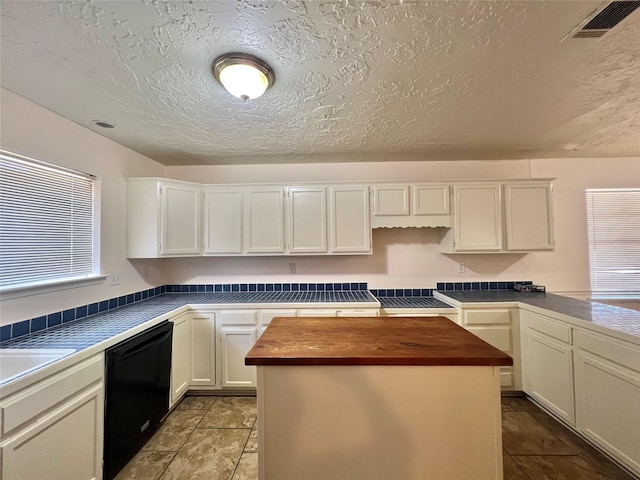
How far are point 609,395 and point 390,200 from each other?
7.22 ft

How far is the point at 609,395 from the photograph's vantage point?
1.71 m

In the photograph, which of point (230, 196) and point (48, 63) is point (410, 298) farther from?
point (48, 63)

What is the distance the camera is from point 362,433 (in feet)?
3.75

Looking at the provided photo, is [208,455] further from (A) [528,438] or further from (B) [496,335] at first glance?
(B) [496,335]

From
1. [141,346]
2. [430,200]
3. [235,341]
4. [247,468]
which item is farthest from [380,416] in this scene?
[430,200]

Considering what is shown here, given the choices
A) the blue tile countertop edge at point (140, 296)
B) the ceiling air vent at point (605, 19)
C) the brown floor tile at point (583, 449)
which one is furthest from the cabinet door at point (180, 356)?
the ceiling air vent at point (605, 19)

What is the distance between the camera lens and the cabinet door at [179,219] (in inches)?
106

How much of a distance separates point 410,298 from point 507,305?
3.07ft

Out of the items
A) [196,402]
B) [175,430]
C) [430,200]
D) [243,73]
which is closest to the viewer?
[243,73]

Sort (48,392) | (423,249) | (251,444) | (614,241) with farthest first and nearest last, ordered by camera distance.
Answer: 1. (423,249)
2. (614,241)
3. (251,444)
4. (48,392)

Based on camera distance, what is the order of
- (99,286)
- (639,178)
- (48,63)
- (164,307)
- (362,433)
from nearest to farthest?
(362,433) → (48,63) → (99,286) → (164,307) → (639,178)

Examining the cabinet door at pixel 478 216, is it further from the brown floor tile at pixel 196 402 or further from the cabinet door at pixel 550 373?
the brown floor tile at pixel 196 402

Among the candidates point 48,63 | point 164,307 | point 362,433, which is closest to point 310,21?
point 48,63

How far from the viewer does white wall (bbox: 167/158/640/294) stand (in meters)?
3.10
